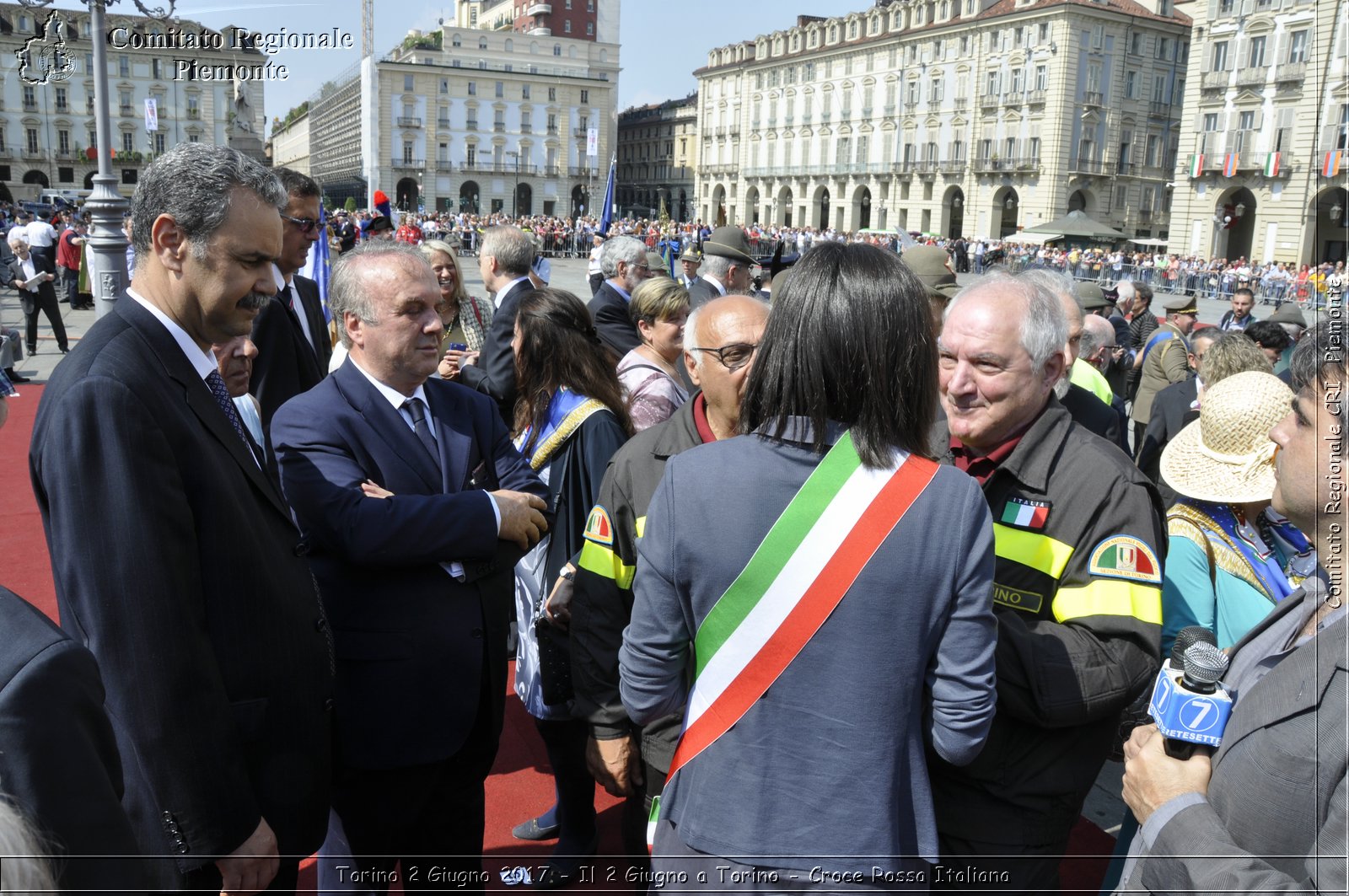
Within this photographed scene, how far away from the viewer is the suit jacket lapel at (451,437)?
8.00ft

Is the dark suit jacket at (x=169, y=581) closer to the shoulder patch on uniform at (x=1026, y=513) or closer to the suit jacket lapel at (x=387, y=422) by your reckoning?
the suit jacket lapel at (x=387, y=422)

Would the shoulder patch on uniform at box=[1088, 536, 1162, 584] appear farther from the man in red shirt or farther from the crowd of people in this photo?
the man in red shirt

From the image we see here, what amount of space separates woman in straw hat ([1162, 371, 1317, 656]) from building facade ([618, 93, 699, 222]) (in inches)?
3376

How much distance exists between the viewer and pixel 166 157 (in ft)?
5.91

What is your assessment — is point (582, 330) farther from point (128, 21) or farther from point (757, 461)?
point (128, 21)

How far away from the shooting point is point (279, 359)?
3803 mm

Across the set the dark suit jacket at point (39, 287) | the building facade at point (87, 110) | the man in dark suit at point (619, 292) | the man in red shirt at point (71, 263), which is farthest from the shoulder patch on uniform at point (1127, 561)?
the man in red shirt at point (71, 263)

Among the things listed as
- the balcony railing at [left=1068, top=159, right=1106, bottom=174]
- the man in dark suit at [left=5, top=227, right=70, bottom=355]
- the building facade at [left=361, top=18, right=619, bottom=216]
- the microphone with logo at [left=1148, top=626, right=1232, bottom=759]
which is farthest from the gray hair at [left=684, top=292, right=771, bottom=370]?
the building facade at [left=361, top=18, right=619, bottom=216]

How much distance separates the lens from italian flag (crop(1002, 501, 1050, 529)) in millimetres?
1974

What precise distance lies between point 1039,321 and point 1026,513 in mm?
549

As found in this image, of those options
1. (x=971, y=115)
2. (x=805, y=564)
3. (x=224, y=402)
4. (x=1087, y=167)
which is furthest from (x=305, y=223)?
(x=971, y=115)

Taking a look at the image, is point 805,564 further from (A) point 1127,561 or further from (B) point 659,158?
(B) point 659,158

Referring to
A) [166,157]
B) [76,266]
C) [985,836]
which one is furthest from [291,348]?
[76,266]

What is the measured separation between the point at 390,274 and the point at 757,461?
4.50ft
